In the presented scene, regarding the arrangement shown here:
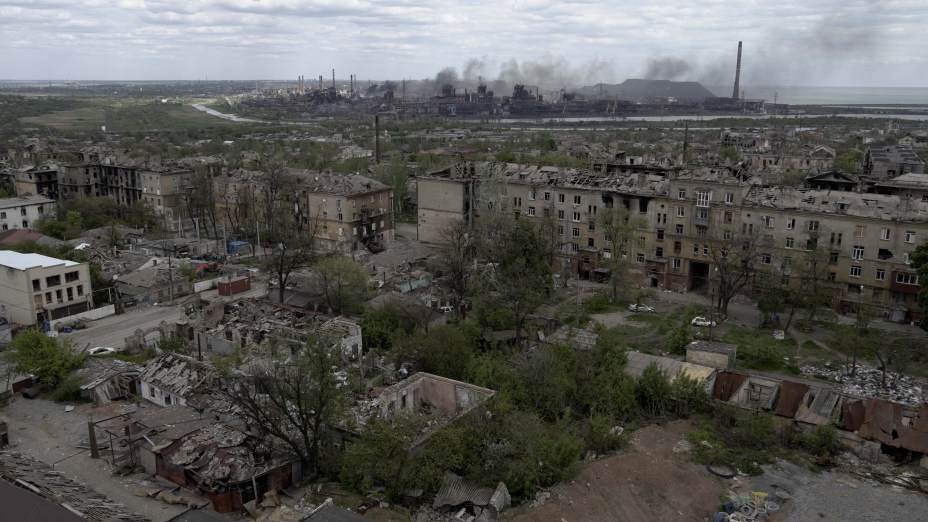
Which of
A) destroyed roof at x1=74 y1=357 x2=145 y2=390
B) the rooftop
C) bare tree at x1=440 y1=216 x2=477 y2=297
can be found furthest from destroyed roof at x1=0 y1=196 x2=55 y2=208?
bare tree at x1=440 y1=216 x2=477 y2=297

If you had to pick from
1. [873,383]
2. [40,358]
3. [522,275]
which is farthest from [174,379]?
[873,383]

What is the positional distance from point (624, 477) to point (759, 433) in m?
3.98

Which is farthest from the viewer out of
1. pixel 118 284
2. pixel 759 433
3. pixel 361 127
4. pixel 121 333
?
pixel 361 127

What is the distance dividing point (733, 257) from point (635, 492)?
56.1 feet

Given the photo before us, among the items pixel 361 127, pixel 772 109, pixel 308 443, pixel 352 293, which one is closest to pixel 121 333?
pixel 352 293

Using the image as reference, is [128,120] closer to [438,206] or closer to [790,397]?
[438,206]

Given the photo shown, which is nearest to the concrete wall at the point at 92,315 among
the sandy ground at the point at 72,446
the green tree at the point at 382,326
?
the sandy ground at the point at 72,446

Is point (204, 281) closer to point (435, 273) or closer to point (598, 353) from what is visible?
point (435, 273)

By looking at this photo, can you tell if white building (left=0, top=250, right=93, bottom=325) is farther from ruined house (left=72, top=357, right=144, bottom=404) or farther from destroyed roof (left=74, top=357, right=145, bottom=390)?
ruined house (left=72, top=357, right=144, bottom=404)

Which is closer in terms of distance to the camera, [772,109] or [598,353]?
[598,353]

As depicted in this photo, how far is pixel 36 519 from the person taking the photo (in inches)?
495

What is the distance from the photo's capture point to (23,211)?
43.7 metres

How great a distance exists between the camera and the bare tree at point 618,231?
31.8 meters

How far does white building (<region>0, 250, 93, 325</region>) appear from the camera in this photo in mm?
27703
